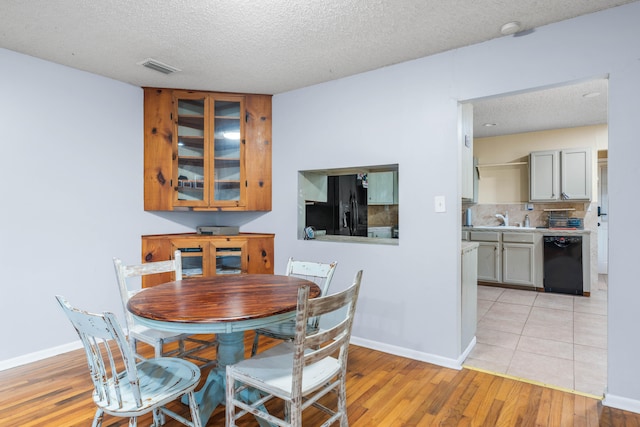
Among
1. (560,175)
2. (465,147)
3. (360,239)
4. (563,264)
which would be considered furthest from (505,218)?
(360,239)

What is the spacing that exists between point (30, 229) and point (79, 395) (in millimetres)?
1339

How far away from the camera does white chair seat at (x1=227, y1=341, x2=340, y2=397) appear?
1490mm

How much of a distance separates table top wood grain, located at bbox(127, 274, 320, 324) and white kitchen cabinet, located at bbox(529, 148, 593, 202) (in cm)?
455

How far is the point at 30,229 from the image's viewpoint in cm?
271

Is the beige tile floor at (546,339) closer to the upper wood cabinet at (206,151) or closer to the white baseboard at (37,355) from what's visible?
the upper wood cabinet at (206,151)

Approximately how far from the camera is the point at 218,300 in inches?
70.7

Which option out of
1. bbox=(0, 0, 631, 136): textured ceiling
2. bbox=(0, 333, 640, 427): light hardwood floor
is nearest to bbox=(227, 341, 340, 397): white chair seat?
bbox=(0, 333, 640, 427): light hardwood floor

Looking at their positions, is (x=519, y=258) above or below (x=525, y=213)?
below

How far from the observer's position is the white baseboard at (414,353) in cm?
261

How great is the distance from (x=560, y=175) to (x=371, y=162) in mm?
3660

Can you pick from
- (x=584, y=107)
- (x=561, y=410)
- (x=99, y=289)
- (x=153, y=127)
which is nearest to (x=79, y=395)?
(x=99, y=289)

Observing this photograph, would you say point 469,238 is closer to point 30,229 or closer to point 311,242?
point 311,242

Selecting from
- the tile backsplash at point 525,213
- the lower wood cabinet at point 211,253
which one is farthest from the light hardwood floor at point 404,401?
the tile backsplash at point 525,213

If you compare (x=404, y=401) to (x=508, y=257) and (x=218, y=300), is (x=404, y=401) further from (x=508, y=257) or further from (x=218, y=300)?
(x=508, y=257)
